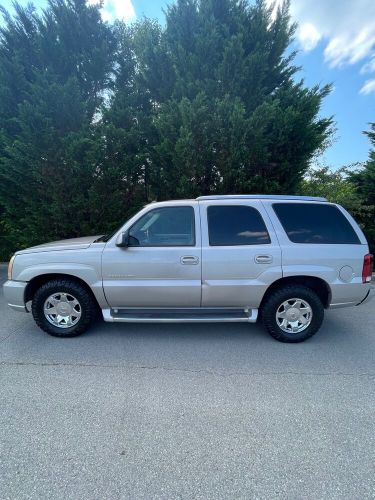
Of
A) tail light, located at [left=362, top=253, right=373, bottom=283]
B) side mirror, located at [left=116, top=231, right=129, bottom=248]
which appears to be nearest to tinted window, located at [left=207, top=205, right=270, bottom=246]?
side mirror, located at [left=116, top=231, right=129, bottom=248]

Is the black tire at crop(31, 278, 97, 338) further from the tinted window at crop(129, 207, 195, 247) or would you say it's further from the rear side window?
the rear side window

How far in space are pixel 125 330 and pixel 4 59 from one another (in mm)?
7535

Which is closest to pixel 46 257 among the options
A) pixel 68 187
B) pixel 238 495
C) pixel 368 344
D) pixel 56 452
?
pixel 56 452

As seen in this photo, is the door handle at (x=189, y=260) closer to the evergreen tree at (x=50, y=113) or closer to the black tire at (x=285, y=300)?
the black tire at (x=285, y=300)

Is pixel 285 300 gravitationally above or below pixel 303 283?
below

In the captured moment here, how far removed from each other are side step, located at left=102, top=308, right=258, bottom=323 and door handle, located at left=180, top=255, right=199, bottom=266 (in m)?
0.66

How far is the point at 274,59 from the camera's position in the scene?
6.76 meters

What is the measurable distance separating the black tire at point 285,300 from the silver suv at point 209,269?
13 mm

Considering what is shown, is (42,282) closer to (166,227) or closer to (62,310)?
(62,310)

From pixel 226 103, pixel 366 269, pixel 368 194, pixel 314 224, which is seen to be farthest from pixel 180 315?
pixel 368 194

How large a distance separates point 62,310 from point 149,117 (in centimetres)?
515

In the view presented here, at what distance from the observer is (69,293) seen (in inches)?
143

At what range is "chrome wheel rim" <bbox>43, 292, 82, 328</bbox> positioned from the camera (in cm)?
368

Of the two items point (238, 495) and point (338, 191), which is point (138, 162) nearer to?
point (338, 191)
